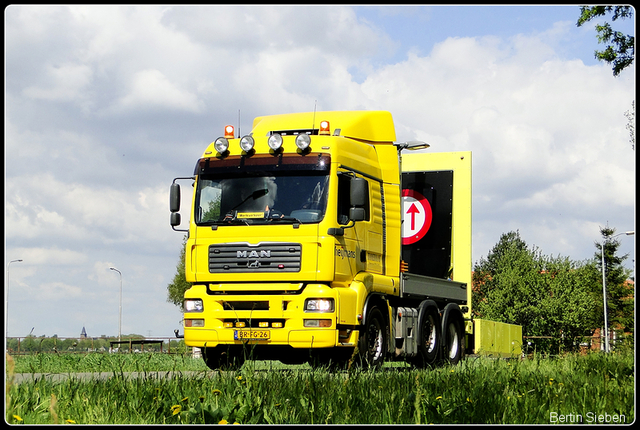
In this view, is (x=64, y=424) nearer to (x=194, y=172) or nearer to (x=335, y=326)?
(x=335, y=326)

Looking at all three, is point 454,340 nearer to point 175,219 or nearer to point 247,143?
point 247,143

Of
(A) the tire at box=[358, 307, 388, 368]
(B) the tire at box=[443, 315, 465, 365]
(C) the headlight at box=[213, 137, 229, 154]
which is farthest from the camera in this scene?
(B) the tire at box=[443, 315, 465, 365]

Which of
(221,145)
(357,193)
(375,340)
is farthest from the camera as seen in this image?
(375,340)

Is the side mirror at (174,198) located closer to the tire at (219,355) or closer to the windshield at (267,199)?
the windshield at (267,199)

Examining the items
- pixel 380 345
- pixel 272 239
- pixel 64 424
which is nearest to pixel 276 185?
pixel 272 239

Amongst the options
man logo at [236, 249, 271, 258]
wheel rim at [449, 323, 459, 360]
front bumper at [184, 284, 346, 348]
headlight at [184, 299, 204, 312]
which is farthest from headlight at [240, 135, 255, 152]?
wheel rim at [449, 323, 459, 360]

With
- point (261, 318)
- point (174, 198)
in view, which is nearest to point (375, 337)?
point (261, 318)

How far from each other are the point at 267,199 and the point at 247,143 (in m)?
0.94

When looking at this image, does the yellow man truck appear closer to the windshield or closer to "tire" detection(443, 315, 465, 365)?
the windshield

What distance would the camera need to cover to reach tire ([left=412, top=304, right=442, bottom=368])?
1284cm

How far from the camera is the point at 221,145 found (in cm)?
1139

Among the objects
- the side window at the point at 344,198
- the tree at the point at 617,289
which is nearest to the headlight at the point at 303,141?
the side window at the point at 344,198

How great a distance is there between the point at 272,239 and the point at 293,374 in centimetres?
332

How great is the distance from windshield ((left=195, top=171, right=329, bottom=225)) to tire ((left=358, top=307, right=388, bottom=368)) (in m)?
1.87
